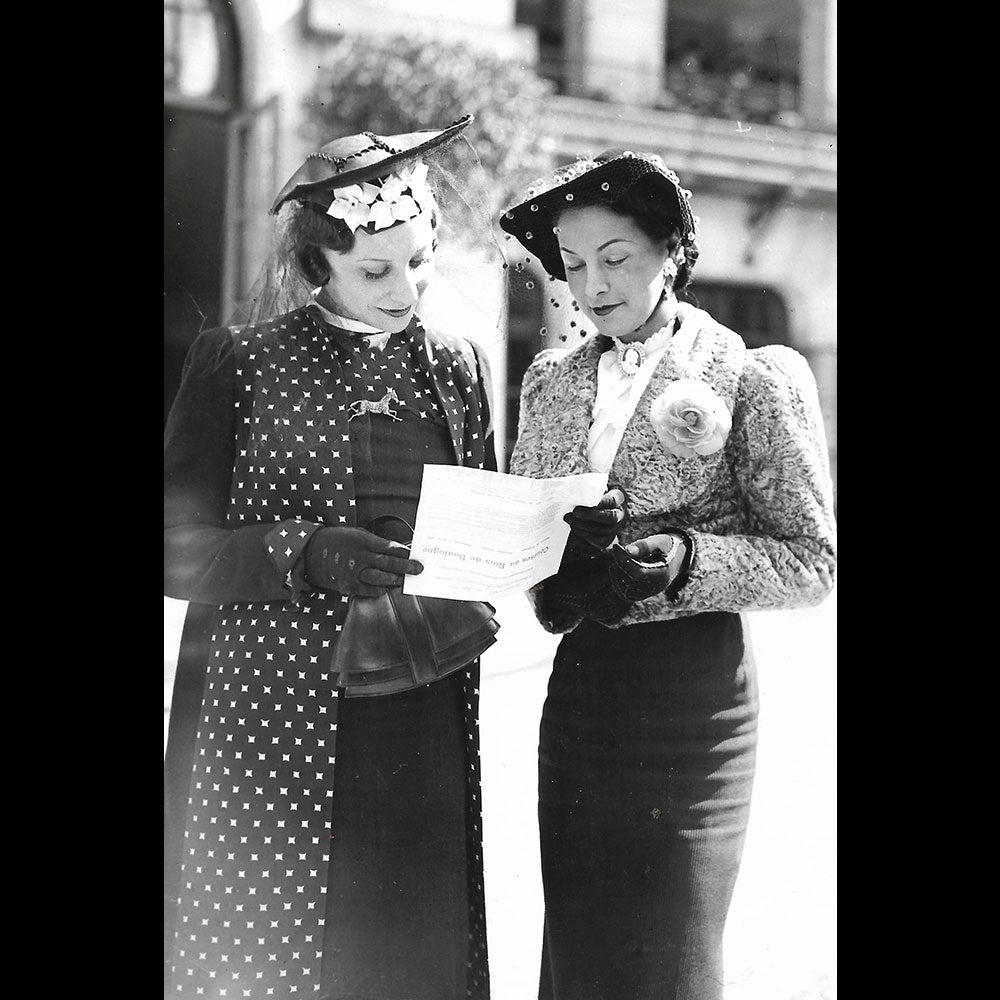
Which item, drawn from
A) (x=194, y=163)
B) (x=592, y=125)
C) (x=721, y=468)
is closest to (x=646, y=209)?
(x=592, y=125)

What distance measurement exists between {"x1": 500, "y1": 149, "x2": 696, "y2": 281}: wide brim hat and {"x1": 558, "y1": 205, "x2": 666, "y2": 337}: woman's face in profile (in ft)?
0.13

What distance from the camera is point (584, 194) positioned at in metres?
3.34

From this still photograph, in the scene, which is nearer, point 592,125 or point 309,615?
point 309,615

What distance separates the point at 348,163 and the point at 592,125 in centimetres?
59

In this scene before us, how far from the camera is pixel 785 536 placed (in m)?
3.33

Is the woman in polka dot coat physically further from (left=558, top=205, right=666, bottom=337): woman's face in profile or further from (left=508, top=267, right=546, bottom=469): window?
(left=558, top=205, right=666, bottom=337): woman's face in profile

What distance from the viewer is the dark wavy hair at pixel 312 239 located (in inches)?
130

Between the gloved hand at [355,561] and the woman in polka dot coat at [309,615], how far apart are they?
0.07 feet

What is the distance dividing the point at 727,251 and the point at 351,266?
0.90 meters

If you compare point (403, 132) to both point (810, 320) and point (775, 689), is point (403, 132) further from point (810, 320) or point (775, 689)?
point (775, 689)

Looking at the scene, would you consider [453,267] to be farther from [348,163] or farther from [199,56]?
[199,56]

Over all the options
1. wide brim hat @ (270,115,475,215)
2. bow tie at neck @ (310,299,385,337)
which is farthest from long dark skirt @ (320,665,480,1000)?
wide brim hat @ (270,115,475,215)

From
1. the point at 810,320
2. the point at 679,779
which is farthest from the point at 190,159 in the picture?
the point at 679,779

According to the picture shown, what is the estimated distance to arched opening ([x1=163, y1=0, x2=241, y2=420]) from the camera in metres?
3.32
